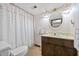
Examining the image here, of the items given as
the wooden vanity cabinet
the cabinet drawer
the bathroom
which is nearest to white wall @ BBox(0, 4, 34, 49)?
the bathroom

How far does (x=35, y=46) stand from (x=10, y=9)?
0.56 meters

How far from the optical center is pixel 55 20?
1202 millimetres

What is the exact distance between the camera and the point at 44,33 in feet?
3.93

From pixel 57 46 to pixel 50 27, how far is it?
10.9 inches

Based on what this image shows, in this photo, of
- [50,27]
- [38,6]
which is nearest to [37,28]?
[50,27]

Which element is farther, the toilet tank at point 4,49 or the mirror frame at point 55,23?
the mirror frame at point 55,23

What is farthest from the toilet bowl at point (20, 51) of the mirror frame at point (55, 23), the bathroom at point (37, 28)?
the mirror frame at point (55, 23)

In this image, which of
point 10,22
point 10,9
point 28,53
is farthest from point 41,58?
point 10,9

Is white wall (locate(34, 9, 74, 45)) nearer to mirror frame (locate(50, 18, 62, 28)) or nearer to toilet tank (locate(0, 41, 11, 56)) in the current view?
mirror frame (locate(50, 18, 62, 28))

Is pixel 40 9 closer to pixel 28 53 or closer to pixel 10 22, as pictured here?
pixel 10 22

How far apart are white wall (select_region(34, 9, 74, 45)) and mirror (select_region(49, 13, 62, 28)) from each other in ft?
0.13

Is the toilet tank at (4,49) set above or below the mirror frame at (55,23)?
below

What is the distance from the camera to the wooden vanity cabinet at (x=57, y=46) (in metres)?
1.16

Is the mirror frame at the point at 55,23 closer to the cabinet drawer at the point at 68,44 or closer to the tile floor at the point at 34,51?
the cabinet drawer at the point at 68,44
